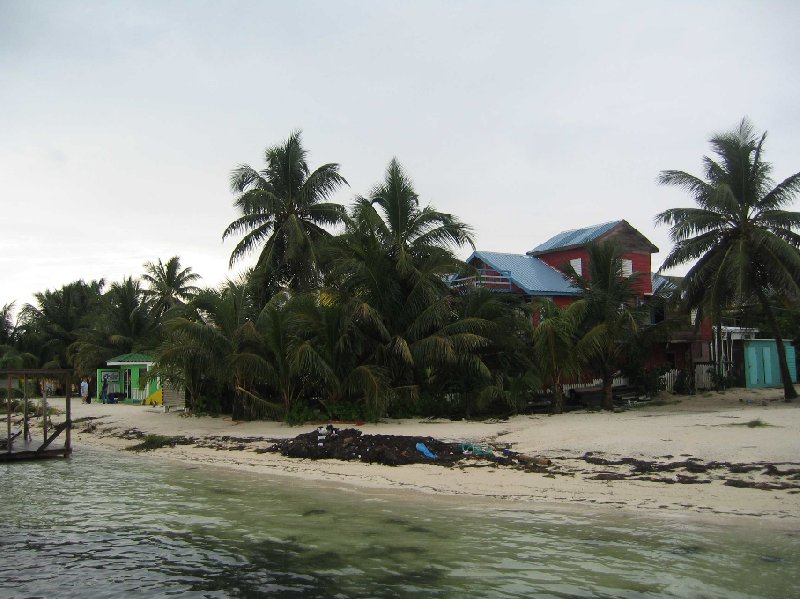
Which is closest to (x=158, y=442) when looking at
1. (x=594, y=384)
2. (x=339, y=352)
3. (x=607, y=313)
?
(x=339, y=352)

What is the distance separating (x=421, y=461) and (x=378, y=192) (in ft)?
36.9

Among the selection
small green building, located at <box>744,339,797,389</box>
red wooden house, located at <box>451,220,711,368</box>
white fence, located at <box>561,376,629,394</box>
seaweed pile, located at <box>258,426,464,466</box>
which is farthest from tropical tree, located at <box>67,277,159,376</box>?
small green building, located at <box>744,339,797,389</box>

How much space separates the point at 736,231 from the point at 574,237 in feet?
31.0

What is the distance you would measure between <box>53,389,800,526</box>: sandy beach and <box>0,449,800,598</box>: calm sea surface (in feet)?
2.69

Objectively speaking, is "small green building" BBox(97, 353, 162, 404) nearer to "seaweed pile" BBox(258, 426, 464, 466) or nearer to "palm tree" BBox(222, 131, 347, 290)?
"palm tree" BBox(222, 131, 347, 290)

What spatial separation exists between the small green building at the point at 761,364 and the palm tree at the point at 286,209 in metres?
20.2

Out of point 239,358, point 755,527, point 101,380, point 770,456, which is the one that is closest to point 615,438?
point 770,456

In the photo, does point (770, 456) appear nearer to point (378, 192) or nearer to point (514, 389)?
point (514, 389)

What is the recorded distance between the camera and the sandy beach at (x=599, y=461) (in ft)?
33.6

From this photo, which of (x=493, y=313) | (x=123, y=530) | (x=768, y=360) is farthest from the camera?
(x=768, y=360)

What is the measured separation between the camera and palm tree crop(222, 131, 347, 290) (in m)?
29.9

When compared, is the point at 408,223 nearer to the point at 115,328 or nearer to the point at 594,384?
the point at 594,384

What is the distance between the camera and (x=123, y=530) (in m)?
10.4

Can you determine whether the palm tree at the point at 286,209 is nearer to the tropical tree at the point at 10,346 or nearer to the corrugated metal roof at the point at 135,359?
the corrugated metal roof at the point at 135,359
